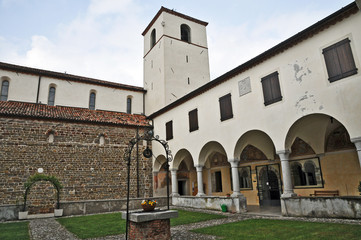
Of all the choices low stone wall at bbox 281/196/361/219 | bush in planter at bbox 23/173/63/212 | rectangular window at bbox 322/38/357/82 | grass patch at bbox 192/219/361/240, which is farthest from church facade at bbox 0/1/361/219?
grass patch at bbox 192/219/361/240

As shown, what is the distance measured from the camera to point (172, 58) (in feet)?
75.2

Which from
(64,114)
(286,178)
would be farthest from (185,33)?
(286,178)

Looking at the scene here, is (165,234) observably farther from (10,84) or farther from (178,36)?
(178,36)

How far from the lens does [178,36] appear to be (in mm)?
23906

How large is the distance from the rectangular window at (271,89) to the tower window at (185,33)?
15.1 meters

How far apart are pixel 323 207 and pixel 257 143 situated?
216 inches

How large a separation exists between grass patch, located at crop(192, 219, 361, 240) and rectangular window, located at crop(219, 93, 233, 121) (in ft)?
18.6

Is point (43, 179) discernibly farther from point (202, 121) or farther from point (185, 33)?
point (185, 33)

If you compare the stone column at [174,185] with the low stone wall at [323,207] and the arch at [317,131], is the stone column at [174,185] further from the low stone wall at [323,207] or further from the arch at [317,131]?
the arch at [317,131]

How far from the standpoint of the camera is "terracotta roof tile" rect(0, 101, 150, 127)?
52.1ft

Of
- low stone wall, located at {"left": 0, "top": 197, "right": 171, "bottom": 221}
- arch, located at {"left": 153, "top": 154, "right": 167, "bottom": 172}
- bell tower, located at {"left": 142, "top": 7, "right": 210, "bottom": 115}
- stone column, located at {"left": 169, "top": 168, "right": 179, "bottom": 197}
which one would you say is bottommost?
low stone wall, located at {"left": 0, "top": 197, "right": 171, "bottom": 221}

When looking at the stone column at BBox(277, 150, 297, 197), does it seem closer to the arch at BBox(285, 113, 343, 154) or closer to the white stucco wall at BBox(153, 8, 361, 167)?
the white stucco wall at BBox(153, 8, 361, 167)

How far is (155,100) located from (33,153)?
10.4 metres

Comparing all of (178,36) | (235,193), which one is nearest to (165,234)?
(235,193)
